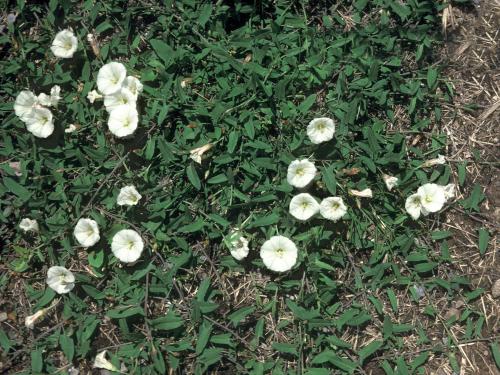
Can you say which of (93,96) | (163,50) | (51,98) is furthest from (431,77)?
(51,98)

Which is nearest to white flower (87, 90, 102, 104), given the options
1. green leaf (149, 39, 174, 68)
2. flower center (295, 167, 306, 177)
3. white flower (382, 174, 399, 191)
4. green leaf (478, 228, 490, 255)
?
green leaf (149, 39, 174, 68)

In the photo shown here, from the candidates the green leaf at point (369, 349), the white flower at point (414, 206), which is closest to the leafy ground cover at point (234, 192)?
the green leaf at point (369, 349)

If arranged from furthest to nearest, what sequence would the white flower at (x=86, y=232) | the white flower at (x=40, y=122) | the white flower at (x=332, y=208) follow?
1. the white flower at (x=40, y=122)
2. the white flower at (x=86, y=232)
3. the white flower at (x=332, y=208)

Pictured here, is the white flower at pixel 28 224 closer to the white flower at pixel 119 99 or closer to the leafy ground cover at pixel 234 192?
the leafy ground cover at pixel 234 192

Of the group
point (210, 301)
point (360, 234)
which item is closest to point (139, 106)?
point (210, 301)

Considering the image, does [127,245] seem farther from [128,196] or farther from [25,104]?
[25,104]

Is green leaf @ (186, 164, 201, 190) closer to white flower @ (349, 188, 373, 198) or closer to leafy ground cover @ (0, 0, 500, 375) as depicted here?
leafy ground cover @ (0, 0, 500, 375)
